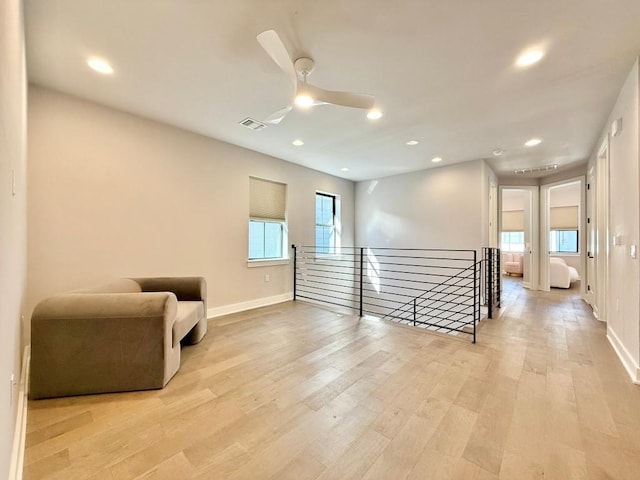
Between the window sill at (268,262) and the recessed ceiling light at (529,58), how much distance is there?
12.7 ft

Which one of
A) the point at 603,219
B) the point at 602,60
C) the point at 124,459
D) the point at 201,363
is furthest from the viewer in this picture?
the point at 603,219

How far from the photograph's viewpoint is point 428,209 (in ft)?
17.8

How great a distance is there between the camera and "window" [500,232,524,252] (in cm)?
960

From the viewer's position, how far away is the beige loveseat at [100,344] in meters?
1.91

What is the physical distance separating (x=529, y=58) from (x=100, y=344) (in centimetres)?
387

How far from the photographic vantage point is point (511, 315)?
4.11 meters

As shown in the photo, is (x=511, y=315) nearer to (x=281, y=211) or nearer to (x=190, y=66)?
(x=281, y=211)

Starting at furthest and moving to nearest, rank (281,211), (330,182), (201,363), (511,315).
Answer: (330,182) < (281,211) < (511,315) < (201,363)

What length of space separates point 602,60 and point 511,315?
324 centimetres

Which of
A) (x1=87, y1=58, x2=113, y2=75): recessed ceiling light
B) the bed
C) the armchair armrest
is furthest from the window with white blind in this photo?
(x1=87, y1=58, x2=113, y2=75): recessed ceiling light

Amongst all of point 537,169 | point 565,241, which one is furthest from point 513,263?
point 537,169

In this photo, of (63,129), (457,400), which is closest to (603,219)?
(457,400)

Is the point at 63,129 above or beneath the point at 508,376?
above

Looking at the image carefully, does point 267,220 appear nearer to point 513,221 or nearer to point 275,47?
point 275,47
